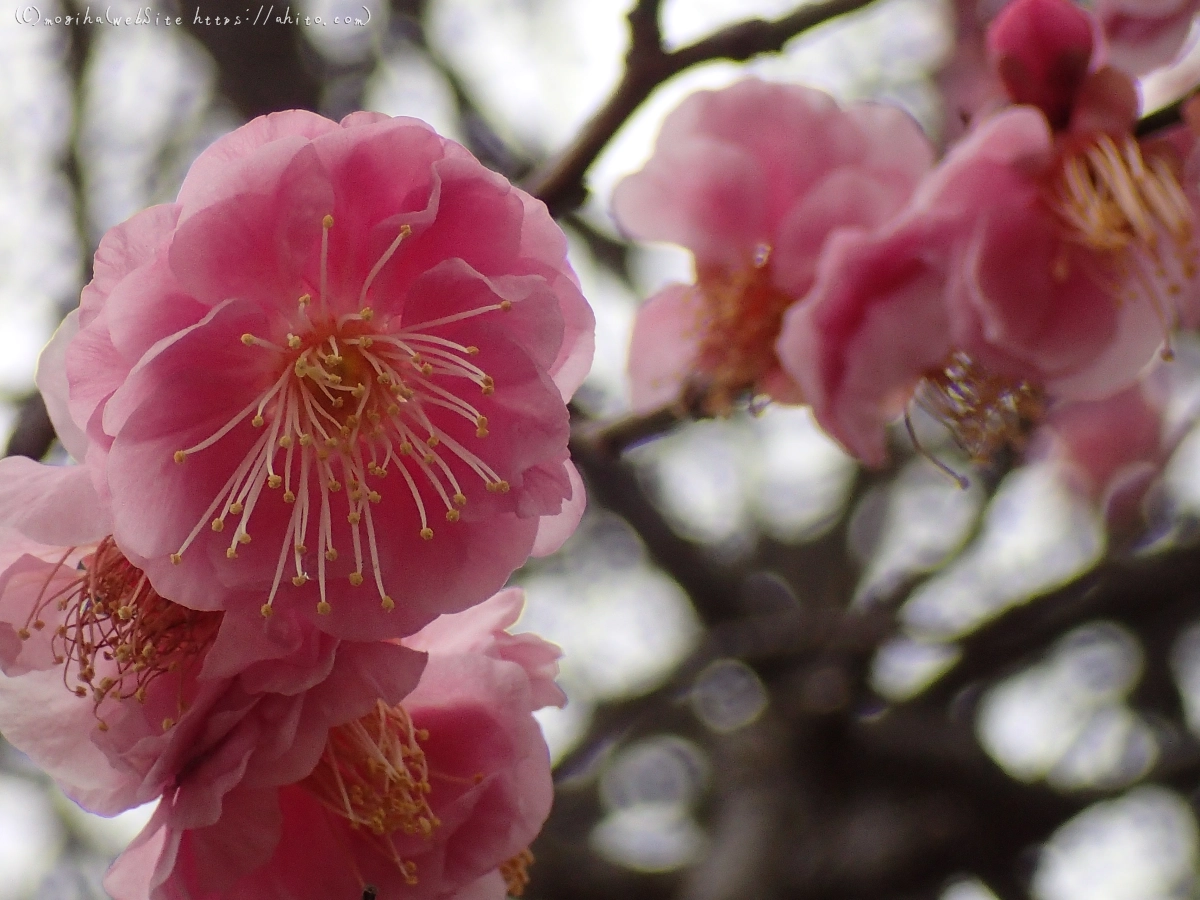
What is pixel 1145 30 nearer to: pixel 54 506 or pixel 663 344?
pixel 663 344

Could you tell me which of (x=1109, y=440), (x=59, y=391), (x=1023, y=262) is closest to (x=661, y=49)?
(x=1023, y=262)

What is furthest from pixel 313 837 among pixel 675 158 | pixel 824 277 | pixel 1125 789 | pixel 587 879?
pixel 1125 789

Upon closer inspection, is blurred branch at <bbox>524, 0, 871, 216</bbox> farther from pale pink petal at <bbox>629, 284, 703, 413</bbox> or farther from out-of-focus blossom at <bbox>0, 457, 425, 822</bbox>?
out-of-focus blossom at <bbox>0, 457, 425, 822</bbox>

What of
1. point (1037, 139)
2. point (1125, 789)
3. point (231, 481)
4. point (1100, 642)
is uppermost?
point (1037, 139)

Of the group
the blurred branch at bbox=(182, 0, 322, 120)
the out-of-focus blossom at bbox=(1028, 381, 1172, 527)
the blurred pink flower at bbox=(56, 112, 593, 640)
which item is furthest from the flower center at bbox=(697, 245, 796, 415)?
the out-of-focus blossom at bbox=(1028, 381, 1172, 527)

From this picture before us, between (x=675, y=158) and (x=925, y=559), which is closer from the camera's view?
(x=675, y=158)

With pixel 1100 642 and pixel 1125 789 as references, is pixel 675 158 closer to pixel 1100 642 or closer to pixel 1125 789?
pixel 1125 789

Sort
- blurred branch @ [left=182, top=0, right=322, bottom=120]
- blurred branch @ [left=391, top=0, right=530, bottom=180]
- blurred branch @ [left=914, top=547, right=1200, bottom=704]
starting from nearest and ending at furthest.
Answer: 1. blurred branch @ [left=914, top=547, right=1200, bottom=704]
2. blurred branch @ [left=182, top=0, right=322, bottom=120]
3. blurred branch @ [left=391, top=0, right=530, bottom=180]
